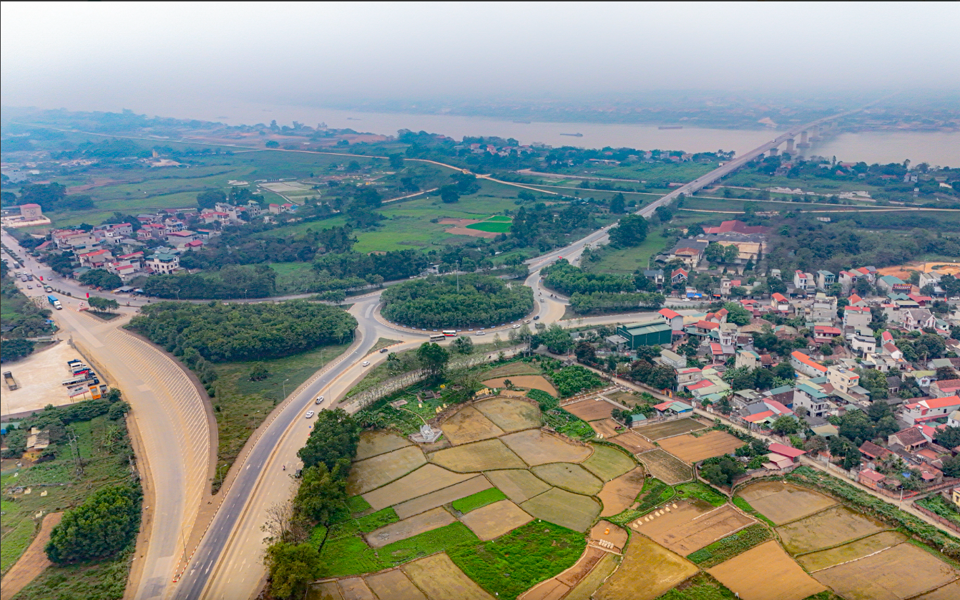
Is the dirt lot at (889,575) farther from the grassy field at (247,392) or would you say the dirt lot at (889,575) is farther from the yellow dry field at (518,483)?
the grassy field at (247,392)

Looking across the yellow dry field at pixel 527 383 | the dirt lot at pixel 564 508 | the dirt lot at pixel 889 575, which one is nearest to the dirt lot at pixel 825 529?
the dirt lot at pixel 889 575

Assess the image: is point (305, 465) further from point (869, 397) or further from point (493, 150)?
point (493, 150)

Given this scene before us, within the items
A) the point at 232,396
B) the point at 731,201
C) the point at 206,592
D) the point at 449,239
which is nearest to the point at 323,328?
the point at 232,396

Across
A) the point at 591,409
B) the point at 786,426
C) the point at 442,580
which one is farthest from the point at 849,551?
the point at 442,580

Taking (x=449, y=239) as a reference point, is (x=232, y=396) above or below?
below

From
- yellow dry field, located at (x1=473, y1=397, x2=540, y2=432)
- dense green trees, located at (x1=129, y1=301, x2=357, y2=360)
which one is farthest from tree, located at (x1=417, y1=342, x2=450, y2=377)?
dense green trees, located at (x1=129, y1=301, x2=357, y2=360)
